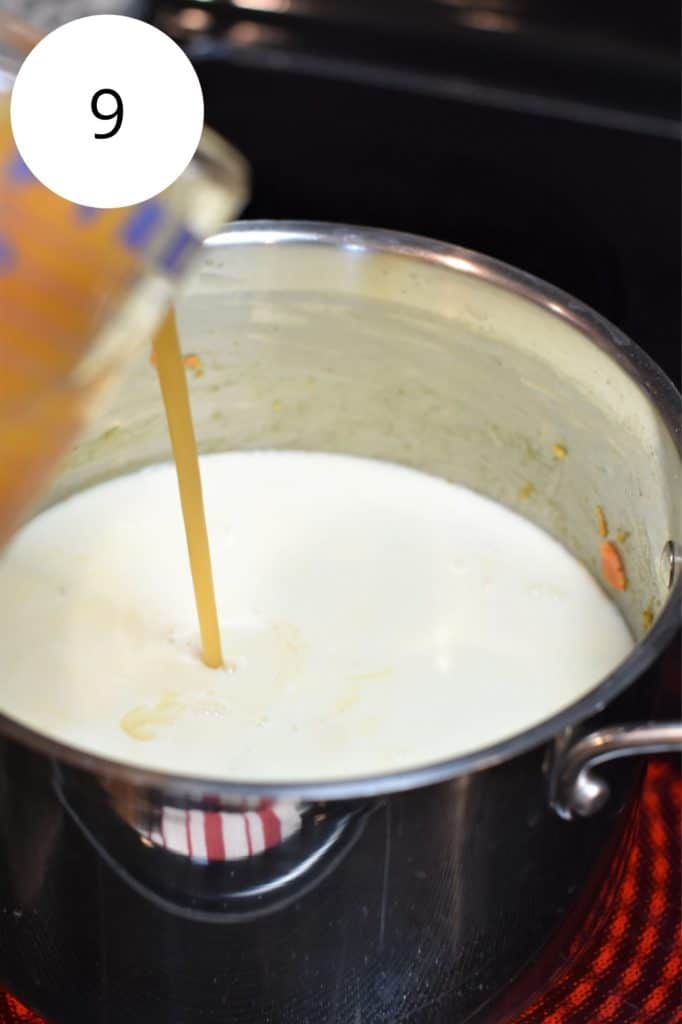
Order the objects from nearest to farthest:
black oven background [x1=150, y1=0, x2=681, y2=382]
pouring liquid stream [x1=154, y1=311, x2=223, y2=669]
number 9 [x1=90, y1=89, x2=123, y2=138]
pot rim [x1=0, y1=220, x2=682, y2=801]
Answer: pot rim [x1=0, y1=220, x2=682, y2=801]
number 9 [x1=90, y1=89, x2=123, y2=138]
pouring liquid stream [x1=154, y1=311, x2=223, y2=669]
black oven background [x1=150, y1=0, x2=681, y2=382]

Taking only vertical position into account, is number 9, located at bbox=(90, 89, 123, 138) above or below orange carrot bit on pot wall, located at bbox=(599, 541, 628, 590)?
above

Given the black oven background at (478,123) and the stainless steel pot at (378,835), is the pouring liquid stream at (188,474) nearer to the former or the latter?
the stainless steel pot at (378,835)

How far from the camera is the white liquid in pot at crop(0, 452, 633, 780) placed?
0.92 m

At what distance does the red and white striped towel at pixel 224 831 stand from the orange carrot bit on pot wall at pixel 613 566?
0.46m

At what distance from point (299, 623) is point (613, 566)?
230mm

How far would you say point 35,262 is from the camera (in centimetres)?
67

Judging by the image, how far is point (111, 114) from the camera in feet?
2.42

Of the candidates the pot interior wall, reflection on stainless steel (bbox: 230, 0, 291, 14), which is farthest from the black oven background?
the pot interior wall

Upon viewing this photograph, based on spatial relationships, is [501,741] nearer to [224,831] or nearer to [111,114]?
[224,831]

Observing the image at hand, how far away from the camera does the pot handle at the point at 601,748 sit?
65 cm

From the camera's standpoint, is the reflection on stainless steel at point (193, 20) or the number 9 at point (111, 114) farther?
the reflection on stainless steel at point (193, 20)

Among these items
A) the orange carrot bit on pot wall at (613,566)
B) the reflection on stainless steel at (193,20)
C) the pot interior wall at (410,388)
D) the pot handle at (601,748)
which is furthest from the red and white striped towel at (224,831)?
the reflection on stainless steel at (193,20)

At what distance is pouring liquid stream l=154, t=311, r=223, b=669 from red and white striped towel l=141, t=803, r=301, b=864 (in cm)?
30

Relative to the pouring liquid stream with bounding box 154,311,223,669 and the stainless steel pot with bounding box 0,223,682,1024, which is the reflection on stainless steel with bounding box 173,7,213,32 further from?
the pouring liquid stream with bounding box 154,311,223,669
